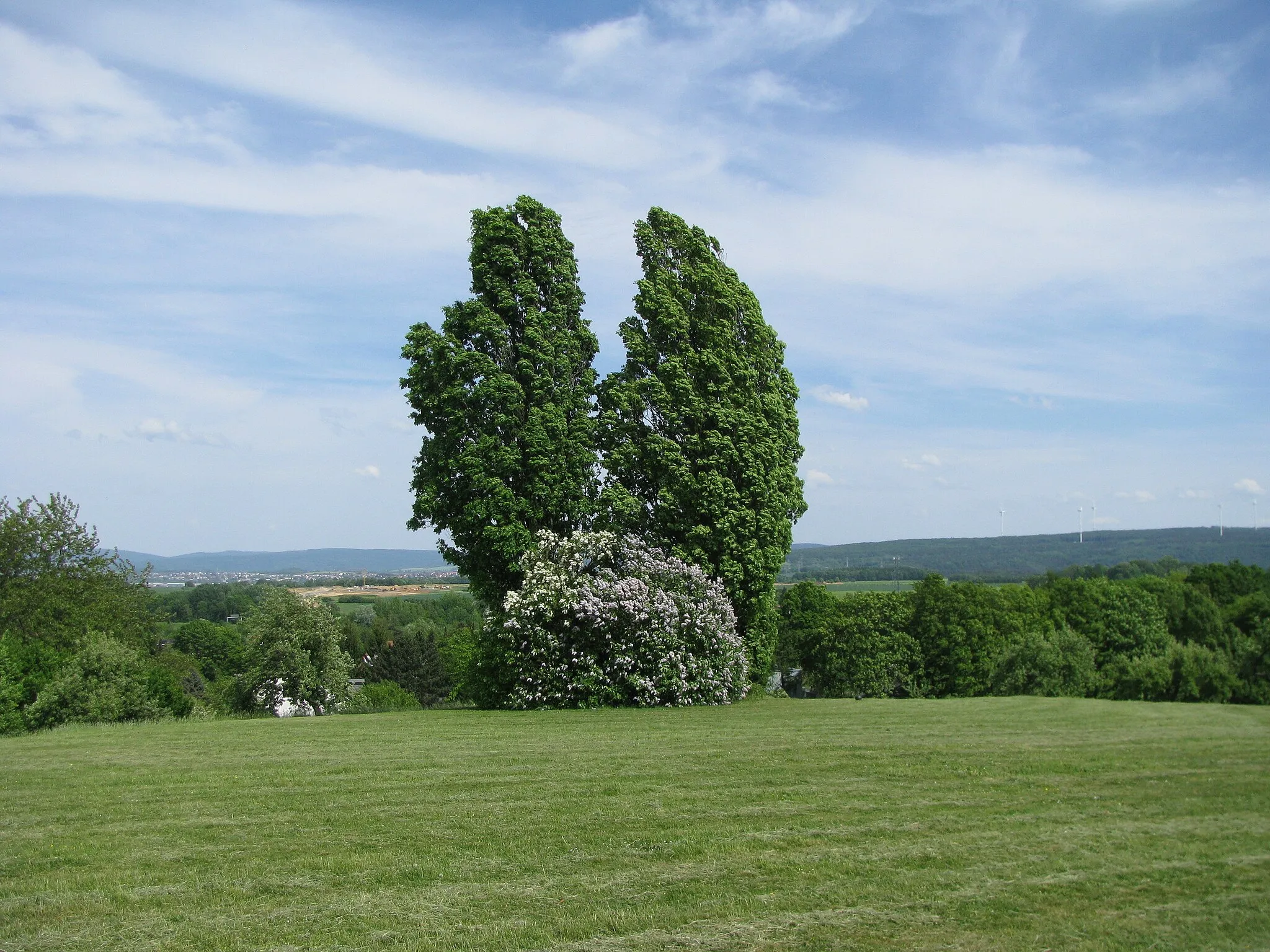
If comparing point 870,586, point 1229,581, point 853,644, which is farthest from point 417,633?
point 1229,581

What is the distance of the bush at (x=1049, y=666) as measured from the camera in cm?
2667

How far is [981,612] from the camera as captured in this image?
1946 inches

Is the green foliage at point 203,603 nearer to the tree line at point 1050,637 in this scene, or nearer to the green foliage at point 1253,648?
the tree line at point 1050,637

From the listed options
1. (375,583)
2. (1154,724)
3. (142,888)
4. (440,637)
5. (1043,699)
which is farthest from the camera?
(375,583)

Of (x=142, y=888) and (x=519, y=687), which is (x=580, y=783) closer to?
(x=142, y=888)

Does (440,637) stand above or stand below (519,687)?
below

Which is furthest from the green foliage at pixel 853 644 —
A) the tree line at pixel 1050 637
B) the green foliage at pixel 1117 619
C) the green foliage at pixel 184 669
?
the green foliage at pixel 184 669

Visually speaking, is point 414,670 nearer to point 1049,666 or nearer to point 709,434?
point 1049,666

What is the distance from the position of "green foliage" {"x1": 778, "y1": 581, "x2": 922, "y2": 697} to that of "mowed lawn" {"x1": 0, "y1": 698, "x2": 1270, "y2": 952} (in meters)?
38.9

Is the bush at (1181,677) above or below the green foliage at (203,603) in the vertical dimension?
above

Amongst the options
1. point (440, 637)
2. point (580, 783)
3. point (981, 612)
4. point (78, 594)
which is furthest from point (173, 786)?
point (440, 637)

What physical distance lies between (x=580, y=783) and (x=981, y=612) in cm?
4365

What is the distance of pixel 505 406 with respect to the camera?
2314 cm

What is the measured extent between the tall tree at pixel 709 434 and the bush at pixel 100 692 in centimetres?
1327
